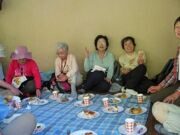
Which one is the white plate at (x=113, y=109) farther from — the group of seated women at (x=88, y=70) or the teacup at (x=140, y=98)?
the group of seated women at (x=88, y=70)

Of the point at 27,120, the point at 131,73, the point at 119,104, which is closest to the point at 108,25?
the point at 131,73

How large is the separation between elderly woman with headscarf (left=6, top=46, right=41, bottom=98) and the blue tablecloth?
577mm

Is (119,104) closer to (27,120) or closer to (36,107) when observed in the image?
(36,107)

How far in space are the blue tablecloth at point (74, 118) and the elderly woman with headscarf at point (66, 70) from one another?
61 cm

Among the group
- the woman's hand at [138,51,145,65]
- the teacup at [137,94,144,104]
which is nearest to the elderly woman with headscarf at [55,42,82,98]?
the woman's hand at [138,51,145,65]

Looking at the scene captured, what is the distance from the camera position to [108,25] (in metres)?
3.76

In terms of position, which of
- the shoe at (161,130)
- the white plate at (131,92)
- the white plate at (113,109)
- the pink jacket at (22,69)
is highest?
Result: the pink jacket at (22,69)

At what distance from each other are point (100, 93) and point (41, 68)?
1.17 metres

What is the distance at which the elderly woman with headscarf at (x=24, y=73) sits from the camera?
126 inches

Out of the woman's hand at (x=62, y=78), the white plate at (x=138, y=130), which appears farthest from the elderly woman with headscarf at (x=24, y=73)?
the white plate at (x=138, y=130)

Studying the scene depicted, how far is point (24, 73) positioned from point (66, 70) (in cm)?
52

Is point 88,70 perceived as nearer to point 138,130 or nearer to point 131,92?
point 131,92

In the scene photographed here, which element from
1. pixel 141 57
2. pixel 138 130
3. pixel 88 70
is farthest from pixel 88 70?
pixel 138 130

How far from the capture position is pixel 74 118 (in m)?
2.35
